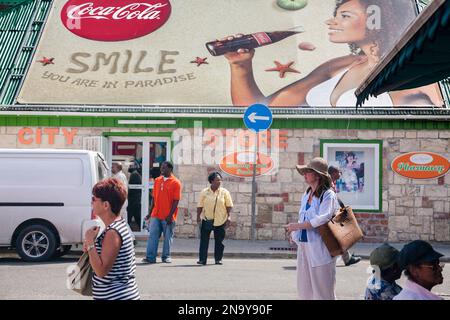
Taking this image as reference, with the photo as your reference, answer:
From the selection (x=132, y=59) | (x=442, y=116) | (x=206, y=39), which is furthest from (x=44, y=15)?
(x=442, y=116)

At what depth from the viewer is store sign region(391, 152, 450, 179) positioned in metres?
16.7

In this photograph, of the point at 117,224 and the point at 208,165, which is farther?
the point at 208,165

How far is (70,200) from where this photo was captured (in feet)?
43.4

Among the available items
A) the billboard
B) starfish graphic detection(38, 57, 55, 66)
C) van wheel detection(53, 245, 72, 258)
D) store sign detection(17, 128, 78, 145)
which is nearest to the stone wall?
store sign detection(17, 128, 78, 145)

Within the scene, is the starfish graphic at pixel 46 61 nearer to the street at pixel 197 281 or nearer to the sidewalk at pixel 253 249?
the sidewalk at pixel 253 249

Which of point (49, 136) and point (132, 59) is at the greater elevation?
point (132, 59)

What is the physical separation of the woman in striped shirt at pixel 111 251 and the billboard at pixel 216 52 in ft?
40.3

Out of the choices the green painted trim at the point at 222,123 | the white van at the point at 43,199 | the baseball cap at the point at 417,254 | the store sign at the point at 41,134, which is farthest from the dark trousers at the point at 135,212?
the baseball cap at the point at 417,254

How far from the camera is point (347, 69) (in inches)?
697

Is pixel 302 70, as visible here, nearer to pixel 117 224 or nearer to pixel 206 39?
pixel 206 39

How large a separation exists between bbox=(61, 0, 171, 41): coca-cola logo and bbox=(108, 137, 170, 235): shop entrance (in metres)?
3.05

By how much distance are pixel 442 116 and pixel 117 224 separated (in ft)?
42.4

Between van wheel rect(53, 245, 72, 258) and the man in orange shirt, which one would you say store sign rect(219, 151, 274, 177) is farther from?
van wheel rect(53, 245, 72, 258)

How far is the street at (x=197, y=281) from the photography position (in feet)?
32.2
